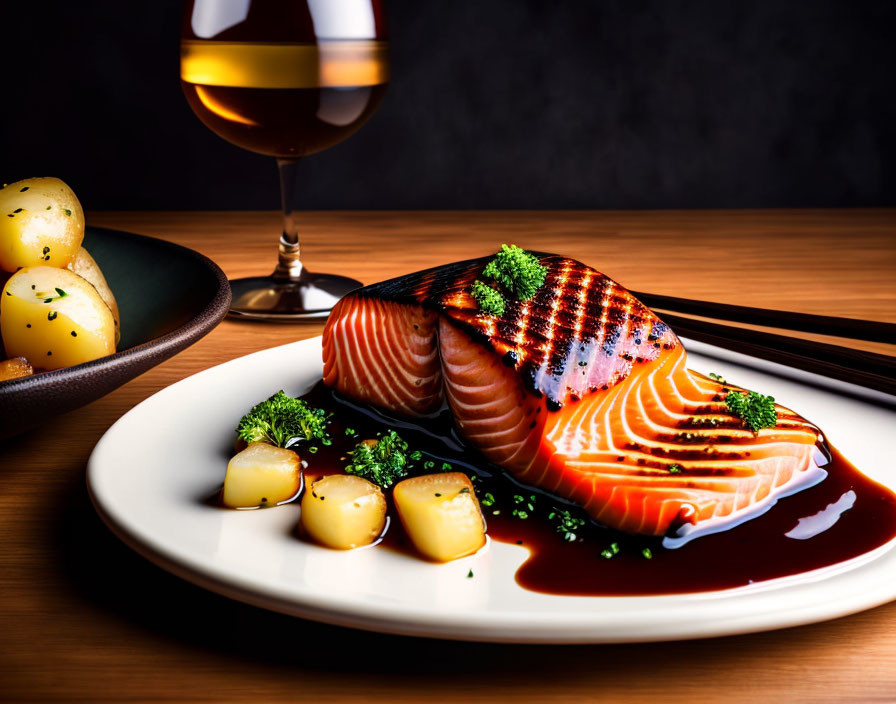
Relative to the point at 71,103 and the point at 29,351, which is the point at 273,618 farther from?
the point at 71,103

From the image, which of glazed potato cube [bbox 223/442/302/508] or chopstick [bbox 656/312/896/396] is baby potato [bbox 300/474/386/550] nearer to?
glazed potato cube [bbox 223/442/302/508]

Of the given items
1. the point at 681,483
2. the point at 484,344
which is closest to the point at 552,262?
the point at 484,344

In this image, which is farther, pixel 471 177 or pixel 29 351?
pixel 471 177

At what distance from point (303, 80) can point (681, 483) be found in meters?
1.28

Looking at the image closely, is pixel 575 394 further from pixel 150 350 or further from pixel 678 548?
pixel 150 350

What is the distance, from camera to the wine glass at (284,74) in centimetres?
187

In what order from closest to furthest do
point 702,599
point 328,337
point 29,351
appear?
1. point 702,599
2. point 29,351
3. point 328,337

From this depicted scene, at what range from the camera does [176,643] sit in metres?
0.82

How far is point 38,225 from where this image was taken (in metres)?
1.30

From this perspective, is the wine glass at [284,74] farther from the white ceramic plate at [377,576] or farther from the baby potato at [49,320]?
the white ceramic plate at [377,576]

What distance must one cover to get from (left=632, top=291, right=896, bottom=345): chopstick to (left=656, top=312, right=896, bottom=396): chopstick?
0.04 metres

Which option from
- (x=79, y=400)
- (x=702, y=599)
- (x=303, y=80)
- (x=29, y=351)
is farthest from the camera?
(x=303, y=80)

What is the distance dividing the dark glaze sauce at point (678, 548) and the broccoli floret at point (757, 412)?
0.08 meters

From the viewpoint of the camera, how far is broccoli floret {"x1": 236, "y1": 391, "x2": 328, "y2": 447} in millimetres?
1219
